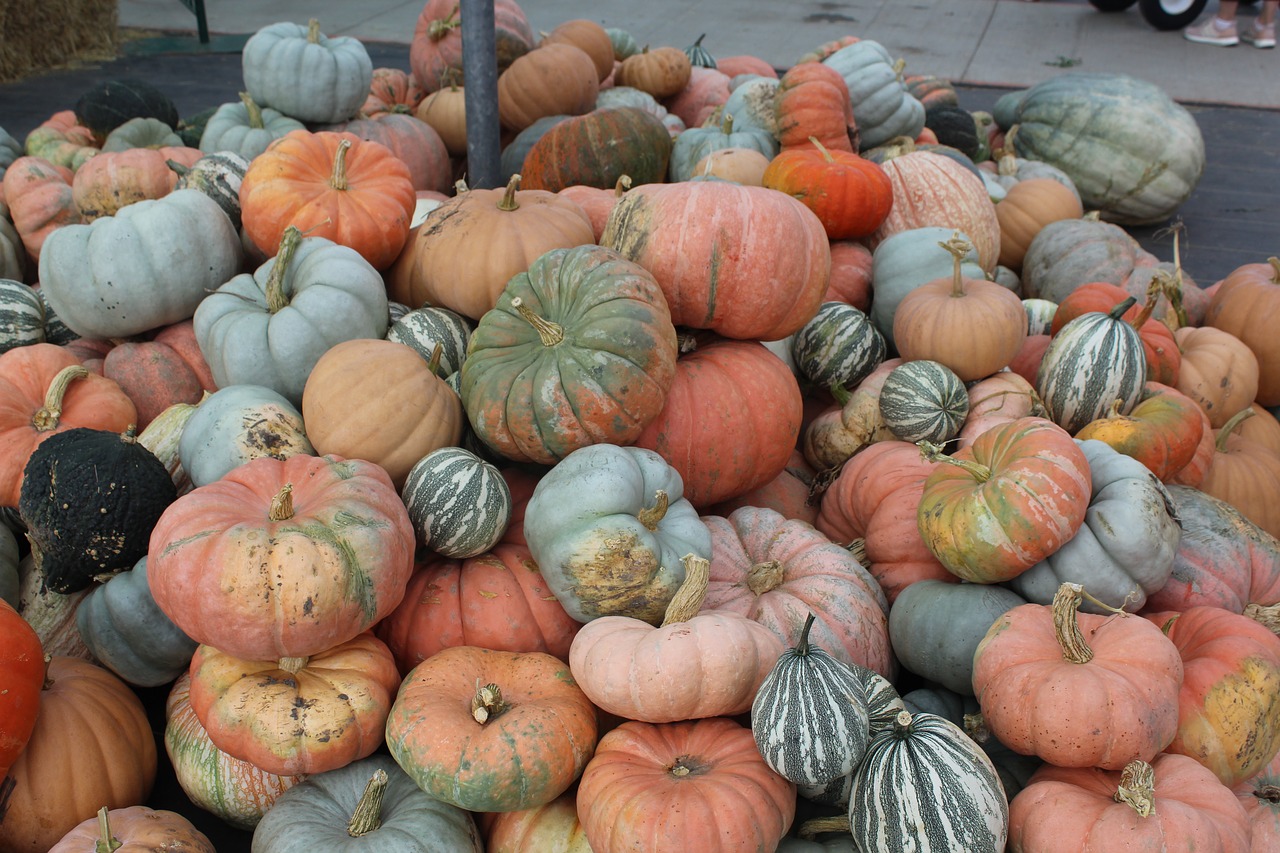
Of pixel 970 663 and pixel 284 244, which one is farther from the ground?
pixel 284 244

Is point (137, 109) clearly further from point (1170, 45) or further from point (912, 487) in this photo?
point (1170, 45)

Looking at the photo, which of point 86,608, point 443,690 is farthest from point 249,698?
point 86,608

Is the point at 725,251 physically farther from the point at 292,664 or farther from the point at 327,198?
the point at 292,664

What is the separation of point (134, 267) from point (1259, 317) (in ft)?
13.8

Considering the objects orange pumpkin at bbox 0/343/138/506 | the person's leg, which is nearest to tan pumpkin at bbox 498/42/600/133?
orange pumpkin at bbox 0/343/138/506

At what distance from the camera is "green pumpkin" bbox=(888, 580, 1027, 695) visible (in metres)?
2.45

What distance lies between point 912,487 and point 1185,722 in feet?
3.23

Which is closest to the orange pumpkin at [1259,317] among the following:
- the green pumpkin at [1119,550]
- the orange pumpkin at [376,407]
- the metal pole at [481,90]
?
the green pumpkin at [1119,550]

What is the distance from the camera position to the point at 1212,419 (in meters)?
3.64

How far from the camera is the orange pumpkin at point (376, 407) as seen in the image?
252cm

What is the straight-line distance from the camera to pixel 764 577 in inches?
100

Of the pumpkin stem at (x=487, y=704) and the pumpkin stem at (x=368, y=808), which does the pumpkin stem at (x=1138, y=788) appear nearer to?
the pumpkin stem at (x=487, y=704)

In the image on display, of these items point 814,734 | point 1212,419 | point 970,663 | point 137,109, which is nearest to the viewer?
point 814,734

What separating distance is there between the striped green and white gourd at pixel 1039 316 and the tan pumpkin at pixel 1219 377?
1.73ft
